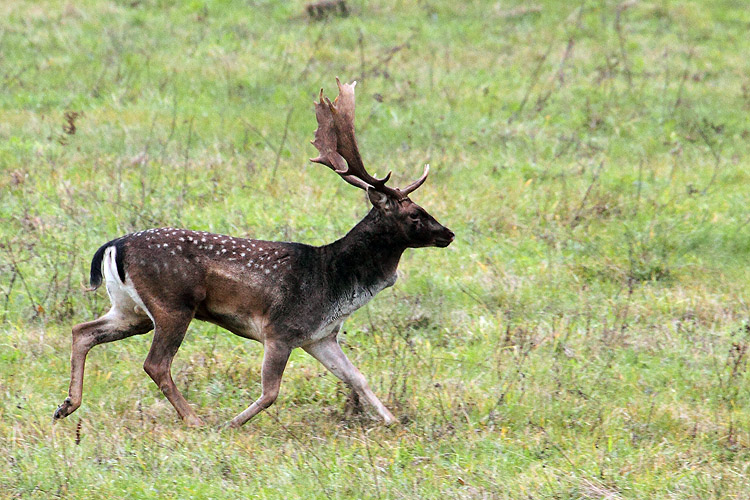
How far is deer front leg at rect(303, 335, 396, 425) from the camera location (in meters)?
6.47

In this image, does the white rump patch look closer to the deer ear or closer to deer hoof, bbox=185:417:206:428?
deer hoof, bbox=185:417:206:428

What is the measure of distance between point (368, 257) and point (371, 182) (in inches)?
18.6

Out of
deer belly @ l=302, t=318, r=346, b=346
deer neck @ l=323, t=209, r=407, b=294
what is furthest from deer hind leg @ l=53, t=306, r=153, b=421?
deer neck @ l=323, t=209, r=407, b=294

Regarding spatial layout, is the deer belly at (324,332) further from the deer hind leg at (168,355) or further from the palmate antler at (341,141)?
the palmate antler at (341,141)

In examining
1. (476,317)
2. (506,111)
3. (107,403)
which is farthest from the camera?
(506,111)

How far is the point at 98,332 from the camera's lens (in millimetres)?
6406

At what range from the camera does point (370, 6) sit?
1602 cm

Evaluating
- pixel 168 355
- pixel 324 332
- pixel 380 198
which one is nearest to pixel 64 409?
pixel 168 355

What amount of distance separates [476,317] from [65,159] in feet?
15.8

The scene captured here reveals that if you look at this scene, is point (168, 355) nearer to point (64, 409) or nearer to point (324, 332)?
point (64, 409)

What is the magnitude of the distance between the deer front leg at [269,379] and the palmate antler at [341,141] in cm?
119

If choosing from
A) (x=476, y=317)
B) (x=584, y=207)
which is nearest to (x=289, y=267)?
(x=476, y=317)

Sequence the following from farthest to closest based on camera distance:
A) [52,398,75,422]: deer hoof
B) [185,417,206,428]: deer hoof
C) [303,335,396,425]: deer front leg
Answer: [303,335,396,425]: deer front leg
[185,417,206,428]: deer hoof
[52,398,75,422]: deer hoof

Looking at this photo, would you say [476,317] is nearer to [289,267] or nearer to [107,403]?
[289,267]
